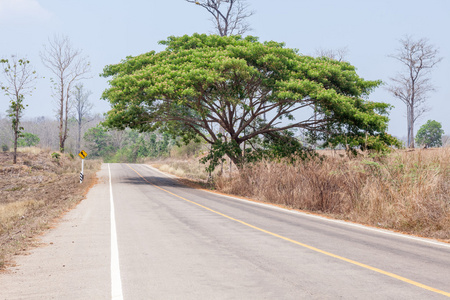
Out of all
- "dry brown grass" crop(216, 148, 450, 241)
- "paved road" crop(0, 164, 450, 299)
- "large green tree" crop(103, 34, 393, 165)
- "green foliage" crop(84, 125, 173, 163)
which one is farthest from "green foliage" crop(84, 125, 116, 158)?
"paved road" crop(0, 164, 450, 299)

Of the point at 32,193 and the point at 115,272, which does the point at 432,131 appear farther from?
the point at 115,272

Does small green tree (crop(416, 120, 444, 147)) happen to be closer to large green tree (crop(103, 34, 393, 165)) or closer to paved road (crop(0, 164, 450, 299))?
large green tree (crop(103, 34, 393, 165))

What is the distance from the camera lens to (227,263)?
6.16m

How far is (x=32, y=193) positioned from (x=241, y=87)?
1504cm

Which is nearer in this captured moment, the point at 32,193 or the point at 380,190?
the point at 380,190

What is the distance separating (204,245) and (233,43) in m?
20.6

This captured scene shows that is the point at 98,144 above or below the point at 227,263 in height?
above

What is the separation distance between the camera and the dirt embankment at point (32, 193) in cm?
955

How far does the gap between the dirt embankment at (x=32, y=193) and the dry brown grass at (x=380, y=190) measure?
29.6 ft

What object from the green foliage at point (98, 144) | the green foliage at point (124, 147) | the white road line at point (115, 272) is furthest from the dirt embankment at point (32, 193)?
the green foliage at point (98, 144)

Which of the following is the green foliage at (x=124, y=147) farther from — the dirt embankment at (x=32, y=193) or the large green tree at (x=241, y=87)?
the large green tree at (x=241, y=87)

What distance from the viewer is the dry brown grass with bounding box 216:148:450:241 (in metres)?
10.0

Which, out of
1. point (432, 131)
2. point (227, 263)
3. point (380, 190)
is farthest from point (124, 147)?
point (227, 263)

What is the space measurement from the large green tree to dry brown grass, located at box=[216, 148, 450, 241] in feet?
23.4
